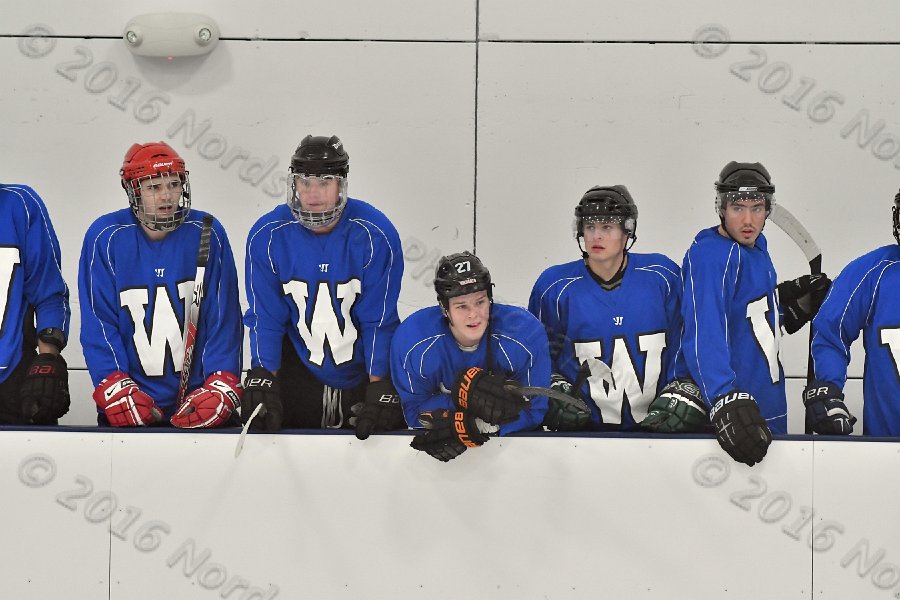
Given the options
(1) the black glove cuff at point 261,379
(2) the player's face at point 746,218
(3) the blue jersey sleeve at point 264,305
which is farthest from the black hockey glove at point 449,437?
(2) the player's face at point 746,218

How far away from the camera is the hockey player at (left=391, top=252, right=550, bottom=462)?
297 centimetres

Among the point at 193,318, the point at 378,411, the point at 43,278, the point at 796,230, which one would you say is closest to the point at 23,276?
the point at 43,278

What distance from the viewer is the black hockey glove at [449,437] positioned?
2926 mm

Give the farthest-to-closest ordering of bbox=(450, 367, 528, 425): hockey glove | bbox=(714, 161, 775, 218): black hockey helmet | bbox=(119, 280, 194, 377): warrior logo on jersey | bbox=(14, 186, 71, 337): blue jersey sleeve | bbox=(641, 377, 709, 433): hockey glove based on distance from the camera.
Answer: bbox=(14, 186, 71, 337): blue jersey sleeve → bbox=(119, 280, 194, 377): warrior logo on jersey → bbox=(714, 161, 775, 218): black hockey helmet → bbox=(641, 377, 709, 433): hockey glove → bbox=(450, 367, 528, 425): hockey glove

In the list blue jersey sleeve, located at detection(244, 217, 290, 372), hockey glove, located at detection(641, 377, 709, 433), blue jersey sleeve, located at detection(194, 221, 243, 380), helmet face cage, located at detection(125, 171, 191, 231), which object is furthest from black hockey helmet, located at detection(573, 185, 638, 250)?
helmet face cage, located at detection(125, 171, 191, 231)

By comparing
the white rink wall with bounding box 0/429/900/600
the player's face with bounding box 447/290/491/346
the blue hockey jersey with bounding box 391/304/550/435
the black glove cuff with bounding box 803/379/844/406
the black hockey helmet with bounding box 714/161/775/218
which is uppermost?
the black hockey helmet with bounding box 714/161/775/218

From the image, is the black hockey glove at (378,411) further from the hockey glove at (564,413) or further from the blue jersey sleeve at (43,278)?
the blue jersey sleeve at (43,278)

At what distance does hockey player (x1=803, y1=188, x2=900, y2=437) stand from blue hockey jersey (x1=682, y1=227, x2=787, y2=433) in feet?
0.43

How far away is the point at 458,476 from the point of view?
119 inches

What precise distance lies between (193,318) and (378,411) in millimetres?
671

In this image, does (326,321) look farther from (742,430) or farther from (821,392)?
(821,392)

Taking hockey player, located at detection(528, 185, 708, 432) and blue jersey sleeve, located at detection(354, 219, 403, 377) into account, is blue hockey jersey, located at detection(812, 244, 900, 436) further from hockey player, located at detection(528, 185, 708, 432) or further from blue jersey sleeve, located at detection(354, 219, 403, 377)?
blue jersey sleeve, located at detection(354, 219, 403, 377)

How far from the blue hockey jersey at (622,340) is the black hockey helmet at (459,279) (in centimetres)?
37

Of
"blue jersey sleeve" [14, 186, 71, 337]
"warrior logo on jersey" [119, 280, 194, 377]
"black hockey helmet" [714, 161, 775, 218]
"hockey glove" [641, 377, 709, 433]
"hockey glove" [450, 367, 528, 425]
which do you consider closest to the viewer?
"hockey glove" [450, 367, 528, 425]
